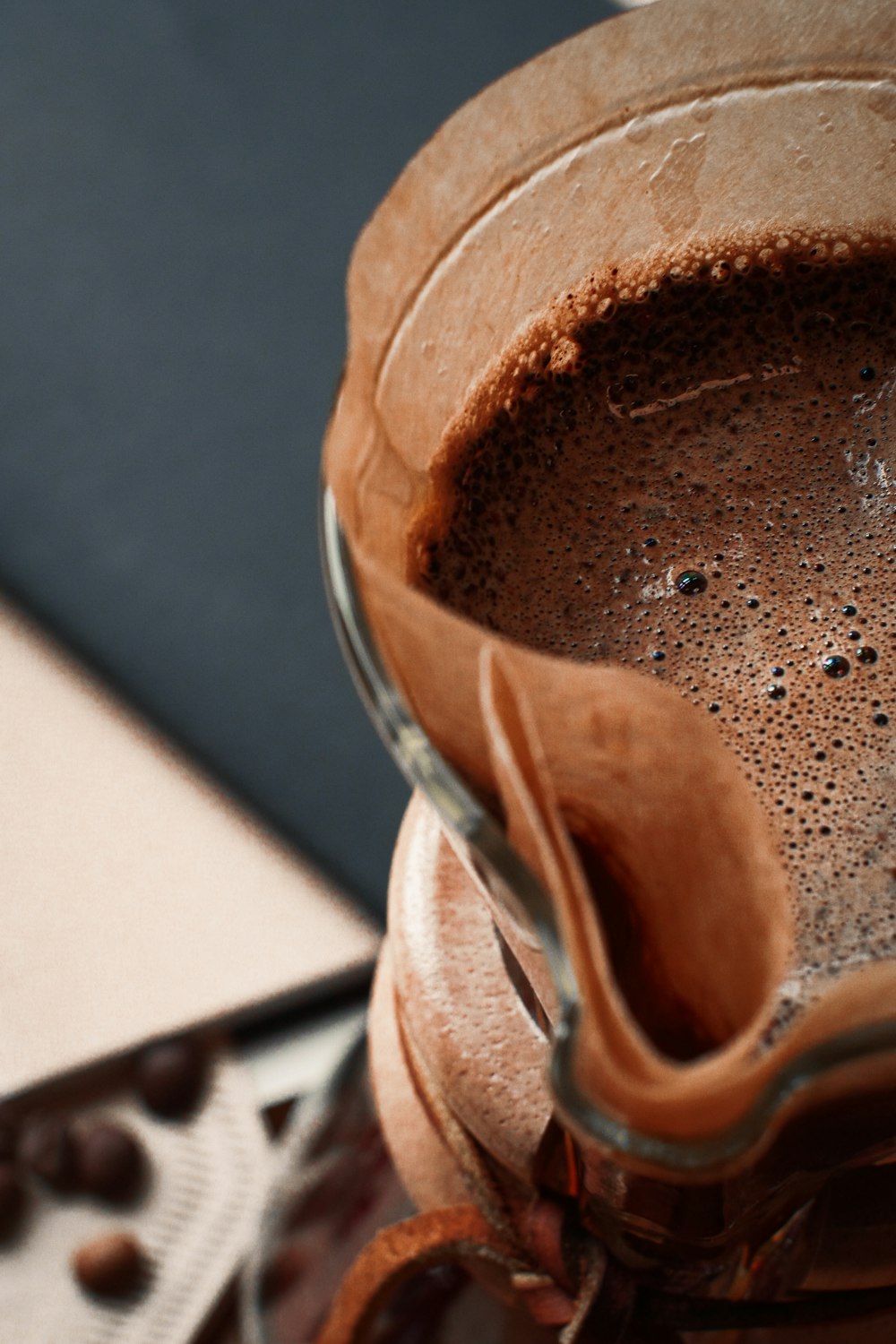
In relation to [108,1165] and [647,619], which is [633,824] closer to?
[647,619]

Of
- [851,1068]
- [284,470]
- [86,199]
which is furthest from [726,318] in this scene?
[86,199]

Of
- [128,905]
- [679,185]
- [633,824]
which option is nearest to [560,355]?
[679,185]

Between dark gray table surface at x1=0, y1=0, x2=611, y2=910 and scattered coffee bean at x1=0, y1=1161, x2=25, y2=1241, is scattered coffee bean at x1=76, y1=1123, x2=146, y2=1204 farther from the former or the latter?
dark gray table surface at x1=0, y1=0, x2=611, y2=910

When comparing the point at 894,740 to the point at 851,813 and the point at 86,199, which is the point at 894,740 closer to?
the point at 851,813

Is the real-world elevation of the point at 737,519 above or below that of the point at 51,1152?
above

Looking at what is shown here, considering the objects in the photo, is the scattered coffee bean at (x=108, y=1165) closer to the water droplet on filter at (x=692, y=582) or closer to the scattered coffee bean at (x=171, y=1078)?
the scattered coffee bean at (x=171, y=1078)

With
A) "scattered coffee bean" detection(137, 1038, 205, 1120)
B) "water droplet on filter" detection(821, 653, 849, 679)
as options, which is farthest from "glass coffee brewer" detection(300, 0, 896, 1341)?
"scattered coffee bean" detection(137, 1038, 205, 1120)
